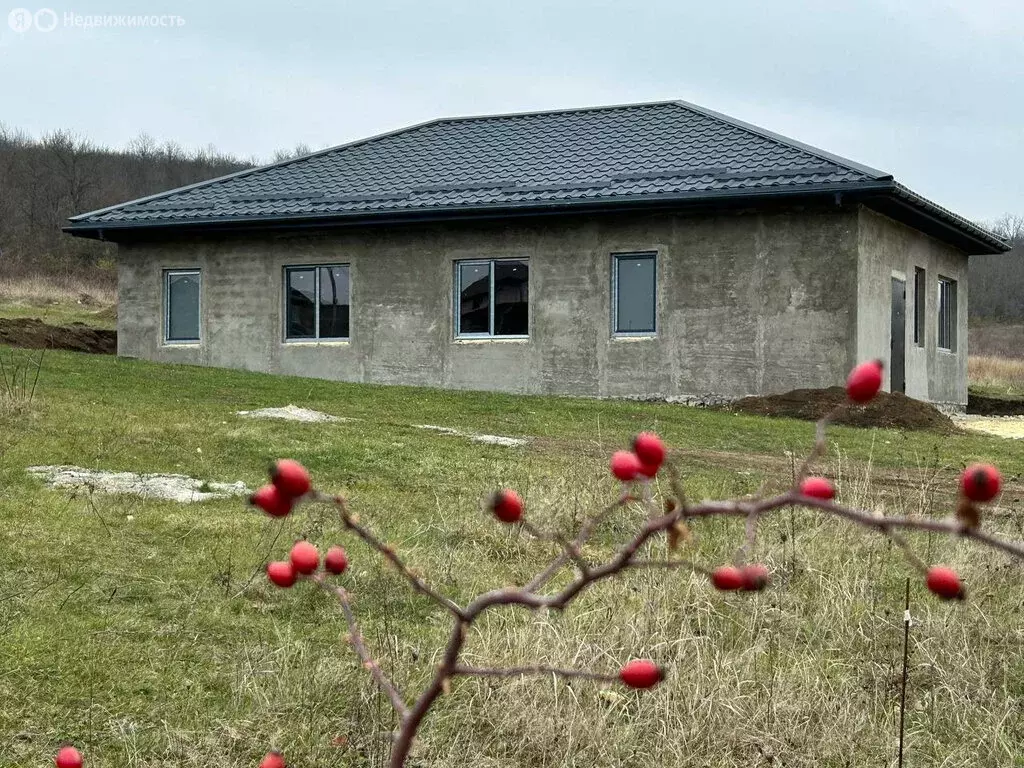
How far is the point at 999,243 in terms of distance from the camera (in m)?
23.3

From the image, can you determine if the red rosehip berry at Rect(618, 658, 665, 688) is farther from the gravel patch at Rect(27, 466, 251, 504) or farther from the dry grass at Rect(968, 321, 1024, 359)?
the dry grass at Rect(968, 321, 1024, 359)

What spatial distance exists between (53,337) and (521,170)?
37.0 feet

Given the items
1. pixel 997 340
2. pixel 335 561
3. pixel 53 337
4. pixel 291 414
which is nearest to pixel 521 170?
pixel 291 414

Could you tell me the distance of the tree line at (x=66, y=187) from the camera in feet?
176

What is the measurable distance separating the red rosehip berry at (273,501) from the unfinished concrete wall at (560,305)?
1745cm

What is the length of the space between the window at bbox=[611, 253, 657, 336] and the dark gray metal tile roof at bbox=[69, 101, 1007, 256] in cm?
113

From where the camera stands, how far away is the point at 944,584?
3.06 feet

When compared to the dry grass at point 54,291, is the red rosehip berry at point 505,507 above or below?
below

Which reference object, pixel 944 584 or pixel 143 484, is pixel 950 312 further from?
pixel 944 584

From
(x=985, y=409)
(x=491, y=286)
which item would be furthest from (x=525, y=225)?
(x=985, y=409)

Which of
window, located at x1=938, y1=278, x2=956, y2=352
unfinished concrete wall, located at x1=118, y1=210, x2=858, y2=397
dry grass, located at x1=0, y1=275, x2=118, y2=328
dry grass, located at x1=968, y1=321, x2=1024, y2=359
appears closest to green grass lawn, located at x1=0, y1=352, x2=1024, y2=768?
unfinished concrete wall, located at x1=118, y1=210, x2=858, y2=397

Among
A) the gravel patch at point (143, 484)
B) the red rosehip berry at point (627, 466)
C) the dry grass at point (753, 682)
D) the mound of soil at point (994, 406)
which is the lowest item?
the dry grass at point (753, 682)

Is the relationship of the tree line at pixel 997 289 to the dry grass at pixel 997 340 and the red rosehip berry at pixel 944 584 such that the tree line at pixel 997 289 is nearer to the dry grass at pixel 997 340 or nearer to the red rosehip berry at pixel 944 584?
the dry grass at pixel 997 340

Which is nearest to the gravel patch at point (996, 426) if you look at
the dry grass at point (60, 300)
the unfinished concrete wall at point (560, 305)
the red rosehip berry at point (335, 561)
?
the unfinished concrete wall at point (560, 305)
